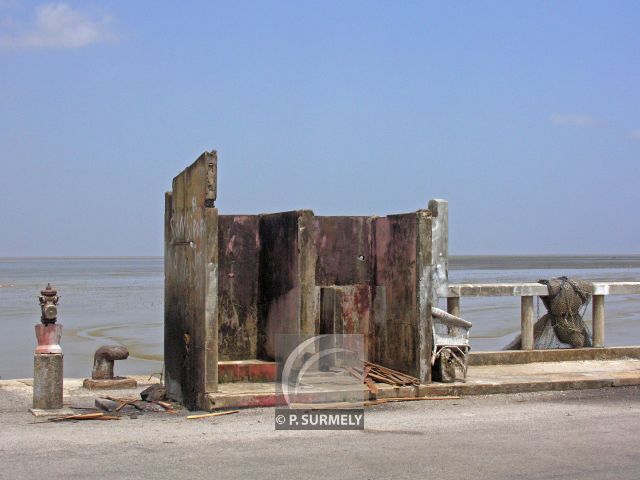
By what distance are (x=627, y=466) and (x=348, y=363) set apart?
5042mm

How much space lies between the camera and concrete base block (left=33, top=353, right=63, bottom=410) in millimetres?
10391

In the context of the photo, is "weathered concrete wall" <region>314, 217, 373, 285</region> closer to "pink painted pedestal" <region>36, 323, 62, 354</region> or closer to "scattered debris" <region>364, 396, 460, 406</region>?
"scattered debris" <region>364, 396, 460, 406</region>

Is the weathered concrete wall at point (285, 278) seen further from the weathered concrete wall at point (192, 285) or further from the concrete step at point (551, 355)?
the concrete step at point (551, 355)

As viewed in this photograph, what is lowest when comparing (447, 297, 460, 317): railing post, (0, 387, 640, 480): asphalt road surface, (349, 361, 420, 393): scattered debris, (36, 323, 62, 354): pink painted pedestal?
(0, 387, 640, 480): asphalt road surface

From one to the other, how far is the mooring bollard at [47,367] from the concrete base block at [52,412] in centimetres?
3

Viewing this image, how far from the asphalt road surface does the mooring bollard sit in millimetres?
288

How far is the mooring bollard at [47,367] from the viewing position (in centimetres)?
1038

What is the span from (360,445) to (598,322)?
6.82 m

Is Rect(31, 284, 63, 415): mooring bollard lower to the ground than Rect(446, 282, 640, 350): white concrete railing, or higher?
lower

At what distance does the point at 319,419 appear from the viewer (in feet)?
32.1

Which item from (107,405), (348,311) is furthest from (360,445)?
(348,311)

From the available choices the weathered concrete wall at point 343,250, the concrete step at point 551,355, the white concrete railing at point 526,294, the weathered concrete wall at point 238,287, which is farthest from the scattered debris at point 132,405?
the concrete step at point 551,355

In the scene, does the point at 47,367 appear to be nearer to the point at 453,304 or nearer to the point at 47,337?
the point at 47,337

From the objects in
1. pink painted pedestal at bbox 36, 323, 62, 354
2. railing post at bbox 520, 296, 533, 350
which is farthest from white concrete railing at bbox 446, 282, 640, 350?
pink painted pedestal at bbox 36, 323, 62, 354
